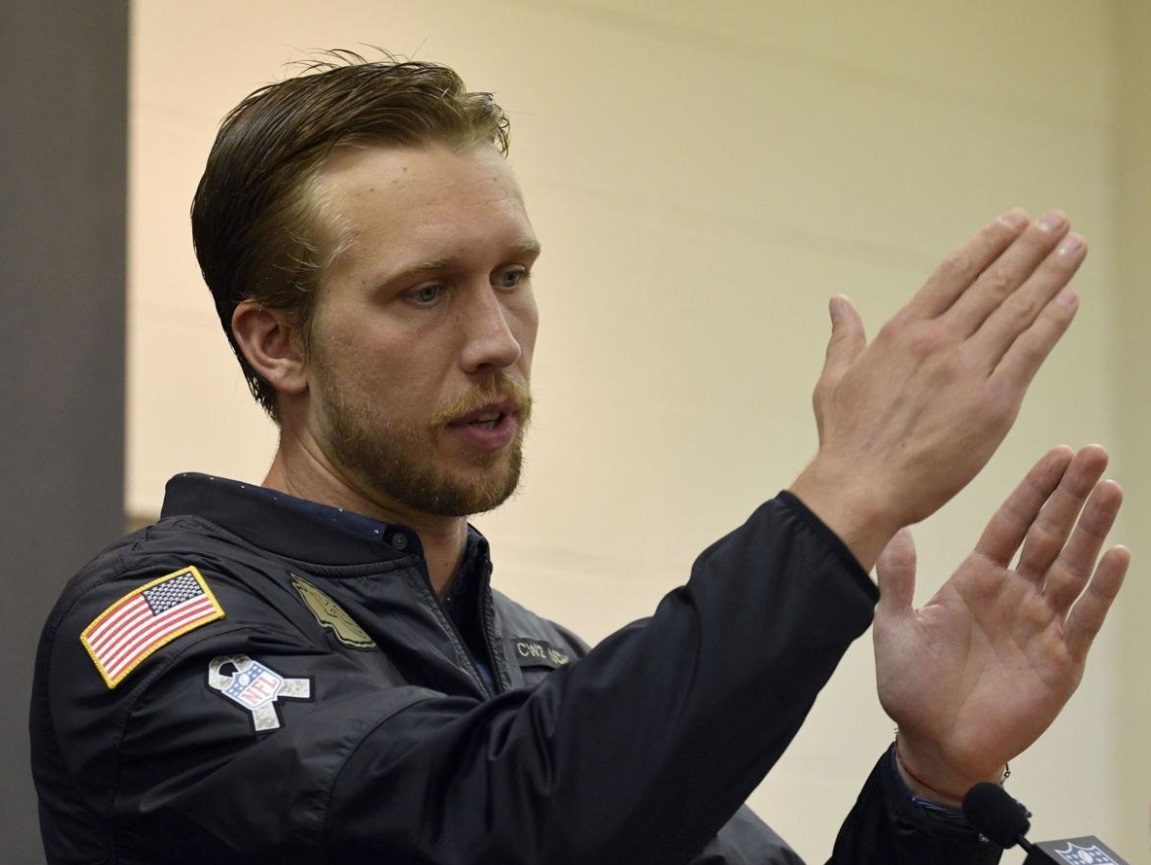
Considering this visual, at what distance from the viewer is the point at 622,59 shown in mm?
3785

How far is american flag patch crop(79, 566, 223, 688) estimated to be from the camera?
1585mm

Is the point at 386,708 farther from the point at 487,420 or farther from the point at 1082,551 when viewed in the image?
the point at 1082,551

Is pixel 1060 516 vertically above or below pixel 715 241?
below

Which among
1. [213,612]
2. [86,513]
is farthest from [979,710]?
[86,513]

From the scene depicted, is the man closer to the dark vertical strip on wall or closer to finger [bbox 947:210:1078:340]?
finger [bbox 947:210:1078:340]

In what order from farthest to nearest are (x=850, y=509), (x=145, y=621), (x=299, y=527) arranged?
(x=299, y=527)
(x=145, y=621)
(x=850, y=509)

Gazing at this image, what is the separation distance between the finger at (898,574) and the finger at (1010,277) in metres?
0.49

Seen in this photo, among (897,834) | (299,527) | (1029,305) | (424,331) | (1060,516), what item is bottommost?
(897,834)

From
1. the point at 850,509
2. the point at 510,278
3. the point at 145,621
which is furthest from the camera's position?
the point at 510,278

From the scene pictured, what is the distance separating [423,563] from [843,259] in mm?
2368

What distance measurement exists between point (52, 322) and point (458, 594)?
1124mm

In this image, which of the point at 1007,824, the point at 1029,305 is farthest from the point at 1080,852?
the point at 1029,305

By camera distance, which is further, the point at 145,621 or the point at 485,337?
the point at 485,337

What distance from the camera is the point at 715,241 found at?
390 cm
